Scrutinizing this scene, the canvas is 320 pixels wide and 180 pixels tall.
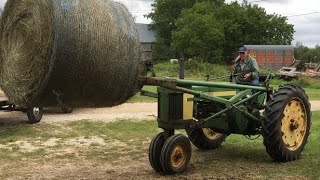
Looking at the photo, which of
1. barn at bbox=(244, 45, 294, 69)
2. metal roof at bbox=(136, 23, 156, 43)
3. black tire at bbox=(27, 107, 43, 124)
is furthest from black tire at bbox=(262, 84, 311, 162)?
metal roof at bbox=(136, 23, 156, 43)

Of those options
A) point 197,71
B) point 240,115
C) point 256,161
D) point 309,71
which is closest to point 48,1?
point 240,115

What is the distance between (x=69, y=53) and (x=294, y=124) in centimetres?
Result: 460

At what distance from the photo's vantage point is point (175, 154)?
786 cm

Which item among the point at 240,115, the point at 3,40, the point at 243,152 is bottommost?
the point at 243,152

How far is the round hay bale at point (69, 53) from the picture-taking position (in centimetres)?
567

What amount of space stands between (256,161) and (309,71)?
28.9m

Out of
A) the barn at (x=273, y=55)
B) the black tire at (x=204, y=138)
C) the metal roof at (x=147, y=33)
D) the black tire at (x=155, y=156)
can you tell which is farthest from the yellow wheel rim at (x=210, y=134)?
the metal roof at (x=147, y=33)

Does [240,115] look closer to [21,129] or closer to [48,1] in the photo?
[48,1]

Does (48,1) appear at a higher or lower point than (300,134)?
higher

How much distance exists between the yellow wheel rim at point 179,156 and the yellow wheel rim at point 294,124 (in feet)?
5.87

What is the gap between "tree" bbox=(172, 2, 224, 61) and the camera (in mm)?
57125

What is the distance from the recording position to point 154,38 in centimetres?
7444

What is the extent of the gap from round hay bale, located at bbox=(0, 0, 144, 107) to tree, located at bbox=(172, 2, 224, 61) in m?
50.8

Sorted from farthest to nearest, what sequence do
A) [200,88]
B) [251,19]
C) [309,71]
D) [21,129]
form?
1. [251,19]
2. [309,71]
3. [21,129]
4. [200,88]
